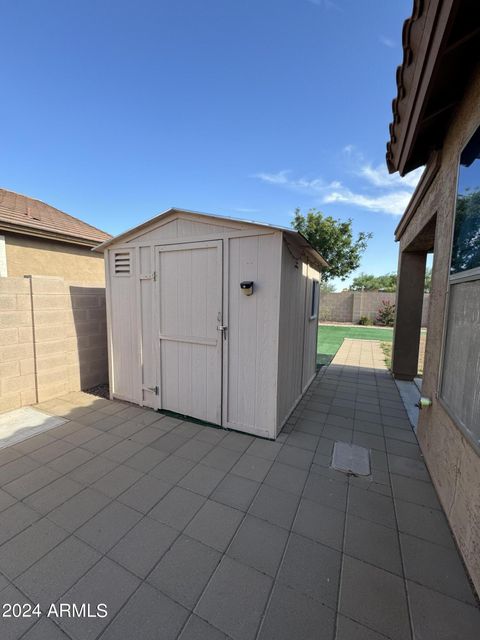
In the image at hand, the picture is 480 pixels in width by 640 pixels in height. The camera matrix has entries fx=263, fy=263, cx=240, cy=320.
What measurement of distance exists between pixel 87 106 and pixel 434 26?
6.65 meters

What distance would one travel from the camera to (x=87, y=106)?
5.55 m

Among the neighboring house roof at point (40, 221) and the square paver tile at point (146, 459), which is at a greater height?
the neighboring house roof at point (40, 221)

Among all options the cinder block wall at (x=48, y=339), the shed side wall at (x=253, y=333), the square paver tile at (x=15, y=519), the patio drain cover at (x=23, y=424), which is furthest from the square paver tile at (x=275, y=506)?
the cinder block wall at (x=48, y=339)

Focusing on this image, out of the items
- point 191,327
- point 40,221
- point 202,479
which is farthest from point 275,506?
point 40,221

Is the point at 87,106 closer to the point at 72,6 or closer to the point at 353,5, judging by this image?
the point at 72,6

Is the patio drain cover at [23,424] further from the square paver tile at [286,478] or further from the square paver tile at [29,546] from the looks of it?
the square paver tile at [286,478]

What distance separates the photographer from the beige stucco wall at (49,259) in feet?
17.5

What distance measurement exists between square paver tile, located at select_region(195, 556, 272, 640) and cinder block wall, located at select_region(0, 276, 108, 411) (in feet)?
12.5

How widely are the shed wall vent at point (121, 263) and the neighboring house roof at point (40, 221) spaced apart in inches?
116

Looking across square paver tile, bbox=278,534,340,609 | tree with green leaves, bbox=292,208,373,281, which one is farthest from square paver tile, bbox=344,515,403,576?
tree with green leaves, bbox=292,208,373,281

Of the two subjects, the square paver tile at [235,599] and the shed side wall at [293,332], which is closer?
the square paver tile at [235,599]

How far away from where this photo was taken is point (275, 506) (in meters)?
2.05

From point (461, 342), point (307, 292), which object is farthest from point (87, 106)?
point (461, 342)

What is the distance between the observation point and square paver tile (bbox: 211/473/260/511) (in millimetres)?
2086
